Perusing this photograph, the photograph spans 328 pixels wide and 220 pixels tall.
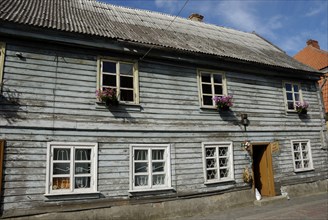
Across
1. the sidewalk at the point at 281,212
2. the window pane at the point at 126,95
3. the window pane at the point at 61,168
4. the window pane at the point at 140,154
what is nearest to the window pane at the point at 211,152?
the sidewalk at the point at 281,212

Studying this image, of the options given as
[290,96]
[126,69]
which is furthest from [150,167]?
[290,96]

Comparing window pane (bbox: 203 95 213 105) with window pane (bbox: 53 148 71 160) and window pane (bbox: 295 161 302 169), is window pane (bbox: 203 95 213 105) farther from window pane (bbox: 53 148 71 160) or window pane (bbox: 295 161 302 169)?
window pane (bbox: 295 161 302 169)

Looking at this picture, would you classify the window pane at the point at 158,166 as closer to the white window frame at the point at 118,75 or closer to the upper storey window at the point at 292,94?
the white window frame at the point at 118,75

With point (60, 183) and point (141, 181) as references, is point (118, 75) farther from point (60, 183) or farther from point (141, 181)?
point (60, 183)

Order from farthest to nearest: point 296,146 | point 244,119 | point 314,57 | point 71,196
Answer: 1. point 314,57
2. point 296,146
3. point 244,119
4. point 71,196

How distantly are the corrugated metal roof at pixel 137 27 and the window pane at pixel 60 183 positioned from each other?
13.6 feet

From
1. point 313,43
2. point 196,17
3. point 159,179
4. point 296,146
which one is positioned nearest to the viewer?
point 159,179

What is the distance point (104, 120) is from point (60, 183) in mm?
2091

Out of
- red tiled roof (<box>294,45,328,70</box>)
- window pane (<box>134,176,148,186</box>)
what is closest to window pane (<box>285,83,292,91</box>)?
window pane (<box>134,176,148,186</box>)

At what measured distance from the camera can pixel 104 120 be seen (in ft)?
26.9

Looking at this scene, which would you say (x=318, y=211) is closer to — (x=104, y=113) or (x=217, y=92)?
(x=217, y=92)

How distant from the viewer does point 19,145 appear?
23.2ft

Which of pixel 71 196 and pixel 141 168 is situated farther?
pixel 141 168

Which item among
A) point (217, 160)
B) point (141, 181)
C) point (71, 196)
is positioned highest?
point (217, 160)
